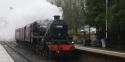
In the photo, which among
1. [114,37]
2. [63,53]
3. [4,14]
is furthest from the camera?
[4,14]

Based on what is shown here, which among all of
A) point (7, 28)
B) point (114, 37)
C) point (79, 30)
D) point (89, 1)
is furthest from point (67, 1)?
point (114, 37)

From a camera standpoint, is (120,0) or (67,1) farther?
(67,1)

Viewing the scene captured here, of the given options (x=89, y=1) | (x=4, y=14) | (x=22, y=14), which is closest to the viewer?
(x=22, y=14)

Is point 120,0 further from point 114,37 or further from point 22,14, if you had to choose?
point 22,14

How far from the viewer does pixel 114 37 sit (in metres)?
55.4

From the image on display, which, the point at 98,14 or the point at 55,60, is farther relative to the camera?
the point at 98,14

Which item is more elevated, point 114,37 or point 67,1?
point 67,1

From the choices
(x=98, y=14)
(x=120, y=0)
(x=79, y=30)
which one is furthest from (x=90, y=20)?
(x=79, y=30)

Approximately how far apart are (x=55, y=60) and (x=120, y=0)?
2192 centimetres

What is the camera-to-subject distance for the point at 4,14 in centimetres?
6950

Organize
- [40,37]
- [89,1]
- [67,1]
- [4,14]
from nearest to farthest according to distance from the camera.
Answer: [40,37] → [89,1] → [4,14] → [67,1]

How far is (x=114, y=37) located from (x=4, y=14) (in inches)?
895

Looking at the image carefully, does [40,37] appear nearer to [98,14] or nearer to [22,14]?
[22,14]

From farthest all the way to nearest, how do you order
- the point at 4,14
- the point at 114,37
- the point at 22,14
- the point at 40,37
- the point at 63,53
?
the point at 4,14 → the point at 114,37 → the point at 22,14 → the point at 40,37 → the point at 63,53
